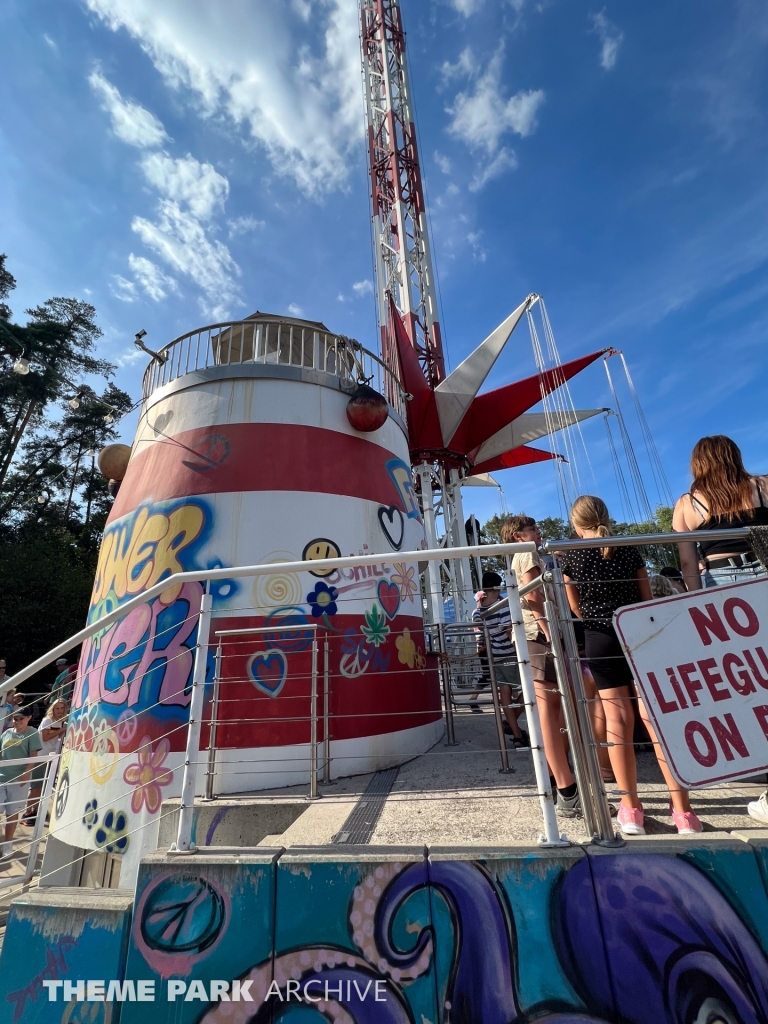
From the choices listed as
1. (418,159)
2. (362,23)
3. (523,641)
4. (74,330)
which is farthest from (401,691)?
(74,330)

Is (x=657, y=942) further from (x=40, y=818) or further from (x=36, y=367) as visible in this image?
(x=36, y=367)

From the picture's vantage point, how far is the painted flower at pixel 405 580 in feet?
19.2

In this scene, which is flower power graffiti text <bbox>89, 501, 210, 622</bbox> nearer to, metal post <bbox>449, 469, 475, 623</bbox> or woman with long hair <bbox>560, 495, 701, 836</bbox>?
woman with long hair <bbox>560, 495, 701, 836</bbox>

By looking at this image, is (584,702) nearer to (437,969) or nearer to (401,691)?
(437,969)

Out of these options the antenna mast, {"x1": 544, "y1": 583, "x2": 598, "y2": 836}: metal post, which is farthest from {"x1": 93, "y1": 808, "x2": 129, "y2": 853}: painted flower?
the antenna mast

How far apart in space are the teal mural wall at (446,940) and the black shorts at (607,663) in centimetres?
81

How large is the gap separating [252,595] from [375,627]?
1355 mm

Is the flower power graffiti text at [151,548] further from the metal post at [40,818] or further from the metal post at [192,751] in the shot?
the metal post at [192,751]

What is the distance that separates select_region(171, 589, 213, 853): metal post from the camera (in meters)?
2.07

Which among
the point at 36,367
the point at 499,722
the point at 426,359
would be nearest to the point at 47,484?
the point at 36,367

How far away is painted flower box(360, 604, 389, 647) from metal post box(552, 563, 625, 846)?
326 centimetres

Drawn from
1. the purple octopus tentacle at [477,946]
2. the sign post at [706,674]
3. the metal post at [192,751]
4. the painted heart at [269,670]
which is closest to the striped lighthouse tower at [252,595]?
the painted heart at [269,670]

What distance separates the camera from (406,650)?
5.68 meters

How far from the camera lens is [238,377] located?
5.85 m
